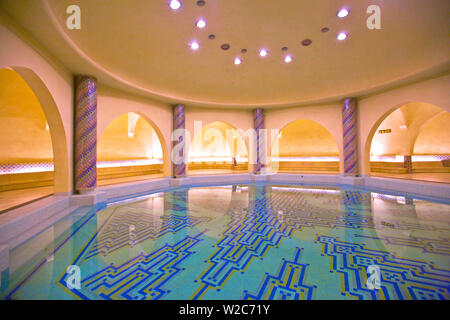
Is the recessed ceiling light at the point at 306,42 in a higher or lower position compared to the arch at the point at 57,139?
higher

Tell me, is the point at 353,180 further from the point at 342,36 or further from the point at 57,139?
the point at 57,139

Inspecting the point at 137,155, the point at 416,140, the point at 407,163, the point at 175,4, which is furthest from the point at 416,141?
the point at 137,155

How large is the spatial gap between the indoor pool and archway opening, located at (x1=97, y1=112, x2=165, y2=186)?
5.34m

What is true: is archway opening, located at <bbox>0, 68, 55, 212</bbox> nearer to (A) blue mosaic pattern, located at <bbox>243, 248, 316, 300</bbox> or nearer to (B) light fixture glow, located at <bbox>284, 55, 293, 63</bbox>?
(A) blue mosaic pattern, located at <bbox>243, 248, 316, 300</bbox>

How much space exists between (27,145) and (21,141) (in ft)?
0.60

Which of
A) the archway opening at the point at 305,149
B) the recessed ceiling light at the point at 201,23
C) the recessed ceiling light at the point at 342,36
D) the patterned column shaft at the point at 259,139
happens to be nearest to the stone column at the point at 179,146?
the patterned column shaft at the point at 259,139

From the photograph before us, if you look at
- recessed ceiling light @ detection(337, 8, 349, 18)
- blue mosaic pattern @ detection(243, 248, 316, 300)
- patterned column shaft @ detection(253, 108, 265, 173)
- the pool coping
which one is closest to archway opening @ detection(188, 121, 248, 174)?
patterned column shaft @ detection(253, 108, 265, 173)

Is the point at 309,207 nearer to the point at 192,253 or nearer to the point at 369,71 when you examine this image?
the point at 192,253

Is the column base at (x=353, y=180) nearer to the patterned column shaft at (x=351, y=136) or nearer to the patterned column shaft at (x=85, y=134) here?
the patterned column shaft at (x=351, y=136)

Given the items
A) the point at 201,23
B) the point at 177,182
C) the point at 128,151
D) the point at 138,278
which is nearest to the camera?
the point at 138,278

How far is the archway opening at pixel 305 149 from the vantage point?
38.5ft

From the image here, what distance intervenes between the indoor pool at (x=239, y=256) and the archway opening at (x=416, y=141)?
656cm

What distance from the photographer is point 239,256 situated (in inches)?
101
